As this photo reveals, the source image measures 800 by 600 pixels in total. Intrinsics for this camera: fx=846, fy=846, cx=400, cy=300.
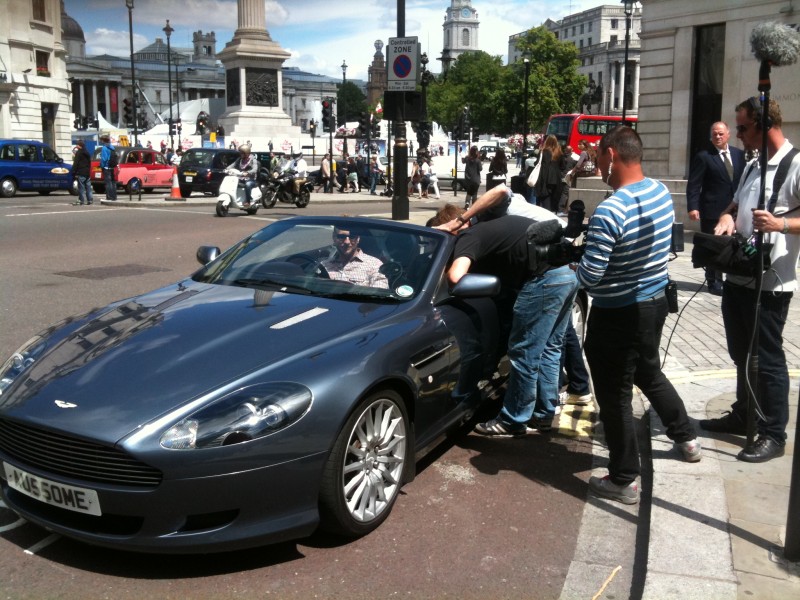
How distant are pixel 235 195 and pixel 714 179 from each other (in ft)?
48.5

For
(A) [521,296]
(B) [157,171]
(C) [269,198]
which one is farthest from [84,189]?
(A) [521,296]

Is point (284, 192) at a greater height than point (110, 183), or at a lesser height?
lesser

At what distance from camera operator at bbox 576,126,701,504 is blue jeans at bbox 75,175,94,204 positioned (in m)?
22.5

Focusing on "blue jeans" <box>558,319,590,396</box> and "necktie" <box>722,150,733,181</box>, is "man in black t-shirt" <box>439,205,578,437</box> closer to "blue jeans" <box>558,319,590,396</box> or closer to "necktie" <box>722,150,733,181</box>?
"blue jeans" <box>558,319,590,396</box>

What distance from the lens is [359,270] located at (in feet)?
15.5

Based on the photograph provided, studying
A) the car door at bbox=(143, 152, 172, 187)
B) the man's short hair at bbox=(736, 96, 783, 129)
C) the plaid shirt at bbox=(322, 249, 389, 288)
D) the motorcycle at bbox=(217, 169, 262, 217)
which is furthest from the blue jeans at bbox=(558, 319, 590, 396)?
the car door at bbox=(143, 152, 172, 187)

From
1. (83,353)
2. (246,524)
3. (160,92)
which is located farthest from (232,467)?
(160,92)

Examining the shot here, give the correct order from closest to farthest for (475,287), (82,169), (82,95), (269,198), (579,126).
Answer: (475,287) → (82,169) → (269,198) → (579,126) → (82,95)

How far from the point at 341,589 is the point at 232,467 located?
25.7 inches

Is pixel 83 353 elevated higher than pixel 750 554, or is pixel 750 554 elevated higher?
pixel 83 353

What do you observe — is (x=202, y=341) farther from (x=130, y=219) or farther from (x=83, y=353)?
(x=130, y=219)

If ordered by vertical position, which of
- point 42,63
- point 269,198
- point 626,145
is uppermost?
point 42,63

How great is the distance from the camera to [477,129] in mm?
112938

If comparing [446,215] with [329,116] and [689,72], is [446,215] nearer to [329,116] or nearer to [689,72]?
[689,72]
